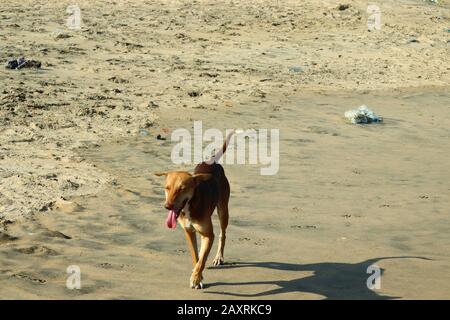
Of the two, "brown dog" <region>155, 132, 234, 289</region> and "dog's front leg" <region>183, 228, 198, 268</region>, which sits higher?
"brown dog" <region>155, 132, 234, 289</region>

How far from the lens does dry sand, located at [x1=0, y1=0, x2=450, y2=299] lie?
8.13m

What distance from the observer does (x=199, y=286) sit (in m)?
7.51

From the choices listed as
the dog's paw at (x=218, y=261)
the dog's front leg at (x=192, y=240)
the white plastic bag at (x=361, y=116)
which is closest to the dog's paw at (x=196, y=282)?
the dog's front leg at (x=192, y=240)

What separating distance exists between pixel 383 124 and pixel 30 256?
851cm

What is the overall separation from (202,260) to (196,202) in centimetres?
52

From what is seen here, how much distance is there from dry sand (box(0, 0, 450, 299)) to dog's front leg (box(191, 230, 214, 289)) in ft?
0.33

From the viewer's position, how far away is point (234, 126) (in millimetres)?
14047

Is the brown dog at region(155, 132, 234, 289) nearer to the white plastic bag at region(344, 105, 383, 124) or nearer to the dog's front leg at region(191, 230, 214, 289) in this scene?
the dog's front leg at region(191, 230, 214, 289)

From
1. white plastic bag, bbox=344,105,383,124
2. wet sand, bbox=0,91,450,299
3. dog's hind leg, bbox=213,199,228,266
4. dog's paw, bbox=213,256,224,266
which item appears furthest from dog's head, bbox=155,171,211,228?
white plastic bag, bbox=344,105,383,124

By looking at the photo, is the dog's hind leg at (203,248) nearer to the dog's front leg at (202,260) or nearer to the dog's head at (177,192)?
the dog's front leg at (202,260)

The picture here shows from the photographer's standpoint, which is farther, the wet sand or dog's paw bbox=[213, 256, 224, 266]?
dog's paw bbox=[213, 256, 224, 266]

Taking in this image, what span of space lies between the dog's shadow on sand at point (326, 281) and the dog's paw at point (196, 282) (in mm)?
87

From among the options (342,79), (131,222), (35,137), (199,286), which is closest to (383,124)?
(342,79)

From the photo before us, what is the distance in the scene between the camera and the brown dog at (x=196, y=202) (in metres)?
6.90
